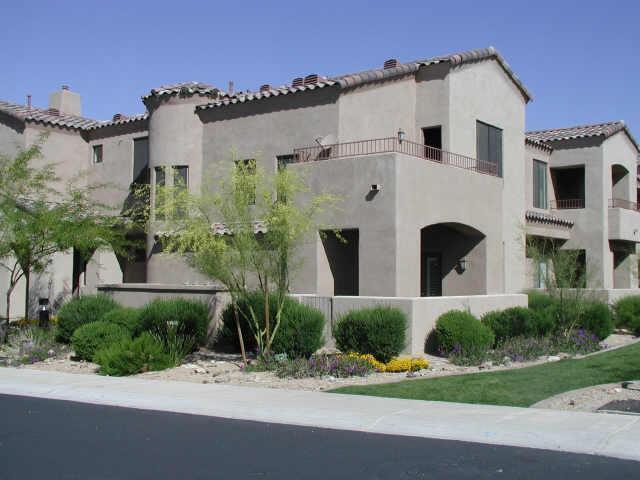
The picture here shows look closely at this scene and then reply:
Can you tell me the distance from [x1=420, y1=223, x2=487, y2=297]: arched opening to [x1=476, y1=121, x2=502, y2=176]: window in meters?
2.49

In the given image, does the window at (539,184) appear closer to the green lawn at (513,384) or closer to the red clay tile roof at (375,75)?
the red clay tile roof at (375,75)

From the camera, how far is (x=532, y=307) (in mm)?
24172

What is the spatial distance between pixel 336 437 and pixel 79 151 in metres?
23.9

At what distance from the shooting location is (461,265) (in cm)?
2370

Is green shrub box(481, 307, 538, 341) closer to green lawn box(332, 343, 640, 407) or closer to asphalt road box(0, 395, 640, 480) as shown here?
green lawn box(332, 343, 640, 407)

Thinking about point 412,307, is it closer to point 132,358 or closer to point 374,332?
point 374,332

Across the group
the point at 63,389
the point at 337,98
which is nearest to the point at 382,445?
the point at 63,389

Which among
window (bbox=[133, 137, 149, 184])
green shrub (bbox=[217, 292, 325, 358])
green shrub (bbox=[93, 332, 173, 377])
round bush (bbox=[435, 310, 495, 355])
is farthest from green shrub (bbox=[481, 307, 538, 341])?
window (bbox=[133, 137, 149, 184])

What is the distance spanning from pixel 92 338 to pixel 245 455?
35.2 feet

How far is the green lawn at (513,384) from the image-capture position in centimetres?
1263

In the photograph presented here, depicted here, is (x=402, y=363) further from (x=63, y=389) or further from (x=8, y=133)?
(x=8, y=133)

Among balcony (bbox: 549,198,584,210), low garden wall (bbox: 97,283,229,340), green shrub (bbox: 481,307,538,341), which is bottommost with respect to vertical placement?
green shrub (bbox: 481,307,538,341)

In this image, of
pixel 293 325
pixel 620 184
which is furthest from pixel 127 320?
pixel 620 184

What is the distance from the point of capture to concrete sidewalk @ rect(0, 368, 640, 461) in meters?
9.50
